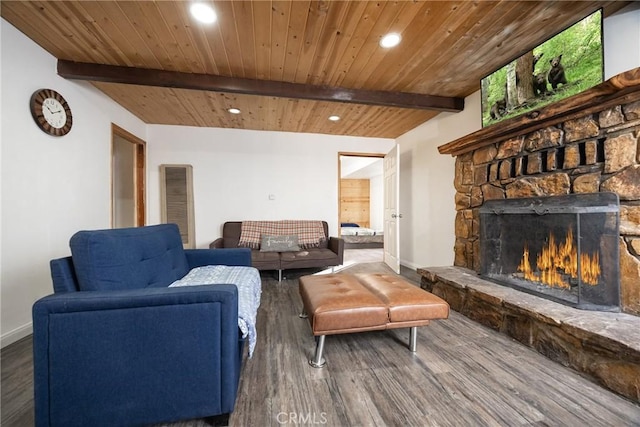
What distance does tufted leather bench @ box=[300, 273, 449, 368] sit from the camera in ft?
5.11

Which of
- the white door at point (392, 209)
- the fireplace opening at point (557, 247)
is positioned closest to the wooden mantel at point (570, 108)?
the fireplace opening at point (557, 247)

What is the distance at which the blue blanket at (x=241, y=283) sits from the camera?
1.36 meters

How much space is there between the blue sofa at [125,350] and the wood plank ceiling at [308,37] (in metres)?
1.72

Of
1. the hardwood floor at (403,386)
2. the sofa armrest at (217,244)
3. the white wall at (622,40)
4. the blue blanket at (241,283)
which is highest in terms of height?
Answer: the white wall at (622,40)

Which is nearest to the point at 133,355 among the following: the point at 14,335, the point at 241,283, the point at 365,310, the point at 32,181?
the point at 241,283

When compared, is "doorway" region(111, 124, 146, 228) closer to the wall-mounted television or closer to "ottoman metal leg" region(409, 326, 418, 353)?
"ottoman metal leg" region(409, 326, 418, 353)

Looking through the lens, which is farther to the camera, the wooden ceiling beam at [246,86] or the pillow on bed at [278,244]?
the pillow on bed at [278,244]

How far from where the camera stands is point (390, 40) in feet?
6.65

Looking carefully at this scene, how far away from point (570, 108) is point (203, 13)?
2.62 metres

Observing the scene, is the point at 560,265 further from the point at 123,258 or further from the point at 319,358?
the point at 123,258

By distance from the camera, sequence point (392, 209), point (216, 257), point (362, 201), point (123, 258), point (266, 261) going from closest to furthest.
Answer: point (123, 258) → point (216, 257) → point (266, 261) → point (392, 209) → point (362, 201)

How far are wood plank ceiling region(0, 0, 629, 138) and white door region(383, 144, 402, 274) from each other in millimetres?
1152

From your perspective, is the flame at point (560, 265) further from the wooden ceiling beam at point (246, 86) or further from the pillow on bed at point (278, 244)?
the pillow on bed at point (278, 244)

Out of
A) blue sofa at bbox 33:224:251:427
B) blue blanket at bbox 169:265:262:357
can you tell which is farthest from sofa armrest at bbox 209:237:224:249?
blue sofa at bbox 33:224:251:427
